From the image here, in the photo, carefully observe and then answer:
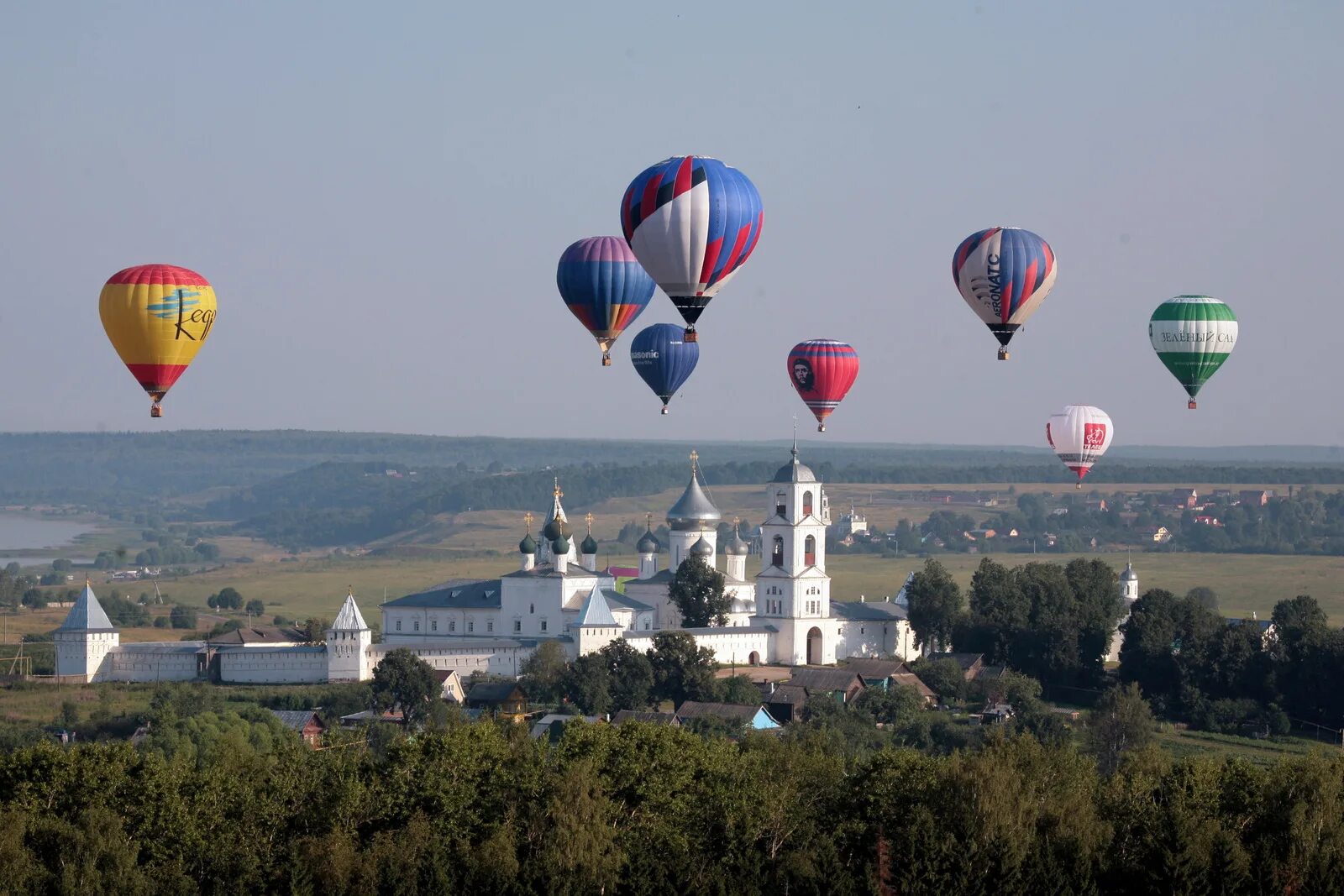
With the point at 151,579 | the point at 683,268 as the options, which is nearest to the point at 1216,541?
the point at 151,579

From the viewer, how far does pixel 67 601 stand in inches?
5600

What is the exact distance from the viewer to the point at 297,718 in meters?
80.3

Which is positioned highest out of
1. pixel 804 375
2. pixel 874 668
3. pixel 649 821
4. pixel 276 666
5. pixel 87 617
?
pixel 804 375

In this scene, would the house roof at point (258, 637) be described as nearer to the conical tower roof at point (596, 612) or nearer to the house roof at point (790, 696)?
the conical tower roof at point (596, 612)

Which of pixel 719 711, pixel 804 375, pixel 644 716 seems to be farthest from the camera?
pixel 719 711

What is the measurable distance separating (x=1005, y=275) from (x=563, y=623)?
116 ft

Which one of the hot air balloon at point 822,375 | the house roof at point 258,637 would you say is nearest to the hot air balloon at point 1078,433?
the hot air balloon at point 822,375

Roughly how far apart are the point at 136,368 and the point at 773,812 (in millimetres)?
16639

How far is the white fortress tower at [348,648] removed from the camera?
89.6 metres

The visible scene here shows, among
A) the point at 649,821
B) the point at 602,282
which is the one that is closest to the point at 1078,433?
the point at 602,282

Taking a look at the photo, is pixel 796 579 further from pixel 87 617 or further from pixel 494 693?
pixel 87 617

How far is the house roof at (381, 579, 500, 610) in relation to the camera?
317ft

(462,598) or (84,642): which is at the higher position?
(462,598)

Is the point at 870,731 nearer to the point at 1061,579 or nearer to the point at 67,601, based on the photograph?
the point at 1061,579
